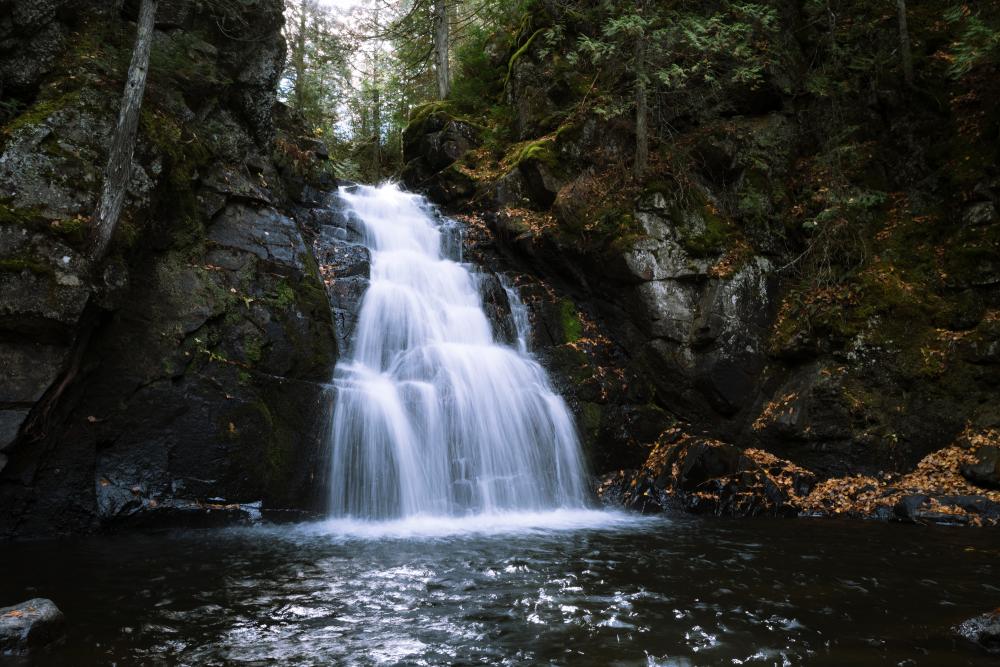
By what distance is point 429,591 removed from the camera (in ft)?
15.9

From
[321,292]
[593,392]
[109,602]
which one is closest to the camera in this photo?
[109,602]

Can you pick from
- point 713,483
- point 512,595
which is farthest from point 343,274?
point 512,595

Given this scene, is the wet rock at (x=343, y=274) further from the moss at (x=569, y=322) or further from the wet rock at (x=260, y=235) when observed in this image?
the moss at (x=569, y=322)

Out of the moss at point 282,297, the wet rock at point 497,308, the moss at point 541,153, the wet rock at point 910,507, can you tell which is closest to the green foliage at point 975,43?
the wet rock at point 910,507

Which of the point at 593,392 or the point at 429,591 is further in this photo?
the point at 593,392

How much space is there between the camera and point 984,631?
3615 mm

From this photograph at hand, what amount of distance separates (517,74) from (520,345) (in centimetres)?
752

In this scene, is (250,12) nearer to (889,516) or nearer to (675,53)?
(675,53)

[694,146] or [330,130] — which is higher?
[330,130]

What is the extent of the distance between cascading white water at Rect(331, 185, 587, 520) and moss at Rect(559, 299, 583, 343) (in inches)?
31.7

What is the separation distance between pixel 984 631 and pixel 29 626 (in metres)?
5.84

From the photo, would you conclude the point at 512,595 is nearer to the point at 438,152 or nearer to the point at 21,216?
the point at 21,216

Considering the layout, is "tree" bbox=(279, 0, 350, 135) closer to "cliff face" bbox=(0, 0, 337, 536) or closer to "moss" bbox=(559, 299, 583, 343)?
"cliff face" bbox=(0, 0, 337, 536)

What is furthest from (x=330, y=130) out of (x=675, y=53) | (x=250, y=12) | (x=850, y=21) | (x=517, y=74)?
(x=850, y=21)
